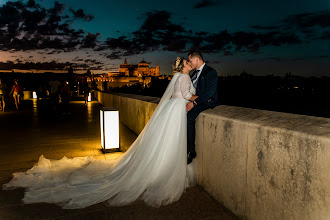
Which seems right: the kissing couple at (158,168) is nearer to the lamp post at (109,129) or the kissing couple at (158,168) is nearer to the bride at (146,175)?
the bride at (146,175)

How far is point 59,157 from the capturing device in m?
5.26

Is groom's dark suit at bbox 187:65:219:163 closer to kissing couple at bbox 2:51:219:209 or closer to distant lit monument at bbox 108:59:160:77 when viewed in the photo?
kissing couple at bbox 2:51:219:209

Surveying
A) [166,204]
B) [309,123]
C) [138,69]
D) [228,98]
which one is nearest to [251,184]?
[309,123]

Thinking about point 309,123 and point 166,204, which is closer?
point 309,123

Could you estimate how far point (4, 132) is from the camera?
7969 millimetres

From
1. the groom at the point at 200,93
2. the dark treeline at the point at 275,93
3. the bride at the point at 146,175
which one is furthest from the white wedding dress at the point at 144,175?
the dark treeline at the point at 275,93

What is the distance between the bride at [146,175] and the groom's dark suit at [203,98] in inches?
4.5

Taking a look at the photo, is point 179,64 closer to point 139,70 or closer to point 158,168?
point 158,168

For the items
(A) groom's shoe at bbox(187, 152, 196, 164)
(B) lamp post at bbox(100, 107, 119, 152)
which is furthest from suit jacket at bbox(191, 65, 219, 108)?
(B) lamp post at bbox(100, 107, 119, 152)

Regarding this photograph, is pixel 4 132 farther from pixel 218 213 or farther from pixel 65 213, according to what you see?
pixel 218 213

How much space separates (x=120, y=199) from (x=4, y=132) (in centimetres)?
682

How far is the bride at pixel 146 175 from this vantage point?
322 centimetres

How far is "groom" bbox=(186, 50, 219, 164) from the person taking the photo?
340cm

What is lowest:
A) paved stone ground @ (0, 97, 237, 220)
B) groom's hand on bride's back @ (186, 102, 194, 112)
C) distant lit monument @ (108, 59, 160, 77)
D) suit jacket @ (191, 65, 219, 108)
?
paved stone ground @ (0, 97, 237, 220)
